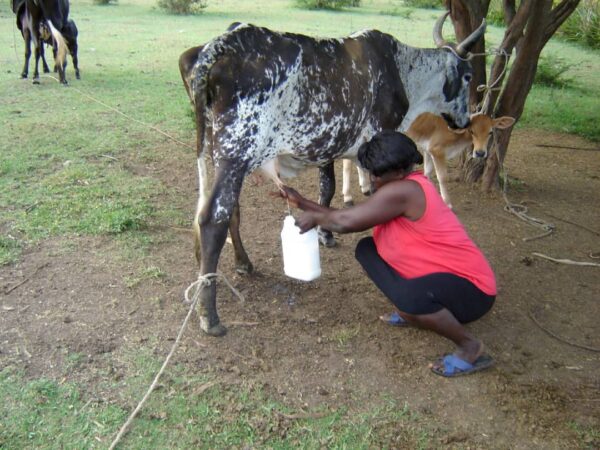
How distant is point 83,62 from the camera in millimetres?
11352

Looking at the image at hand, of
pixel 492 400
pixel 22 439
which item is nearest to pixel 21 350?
pixel 22 439

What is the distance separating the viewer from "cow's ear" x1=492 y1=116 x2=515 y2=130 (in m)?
5.48

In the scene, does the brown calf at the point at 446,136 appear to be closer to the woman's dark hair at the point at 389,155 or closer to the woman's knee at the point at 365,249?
the woman's knee at the point at 365,249

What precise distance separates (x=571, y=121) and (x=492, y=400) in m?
6.84

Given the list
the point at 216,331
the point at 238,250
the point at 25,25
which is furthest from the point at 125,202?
the point at 25,25

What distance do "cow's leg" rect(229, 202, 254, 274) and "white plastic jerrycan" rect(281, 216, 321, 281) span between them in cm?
72

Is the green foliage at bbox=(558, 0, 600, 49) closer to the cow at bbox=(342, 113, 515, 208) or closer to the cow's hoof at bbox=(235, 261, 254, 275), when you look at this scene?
the cow at bbox=(342, 113, 515, 208)

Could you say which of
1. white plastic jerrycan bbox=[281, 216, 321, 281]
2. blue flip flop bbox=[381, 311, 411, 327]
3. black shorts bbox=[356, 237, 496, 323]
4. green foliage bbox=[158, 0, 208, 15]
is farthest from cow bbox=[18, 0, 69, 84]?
green foliage bbox=[158, 0, 208, 15]

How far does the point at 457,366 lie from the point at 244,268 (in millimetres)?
1736

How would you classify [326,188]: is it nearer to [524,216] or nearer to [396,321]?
[396,321]

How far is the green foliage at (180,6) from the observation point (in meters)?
19.4

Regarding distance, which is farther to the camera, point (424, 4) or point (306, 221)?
point (424, 4)

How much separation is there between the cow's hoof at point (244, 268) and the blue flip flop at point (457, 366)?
1.59m

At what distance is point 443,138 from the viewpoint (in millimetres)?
5754
